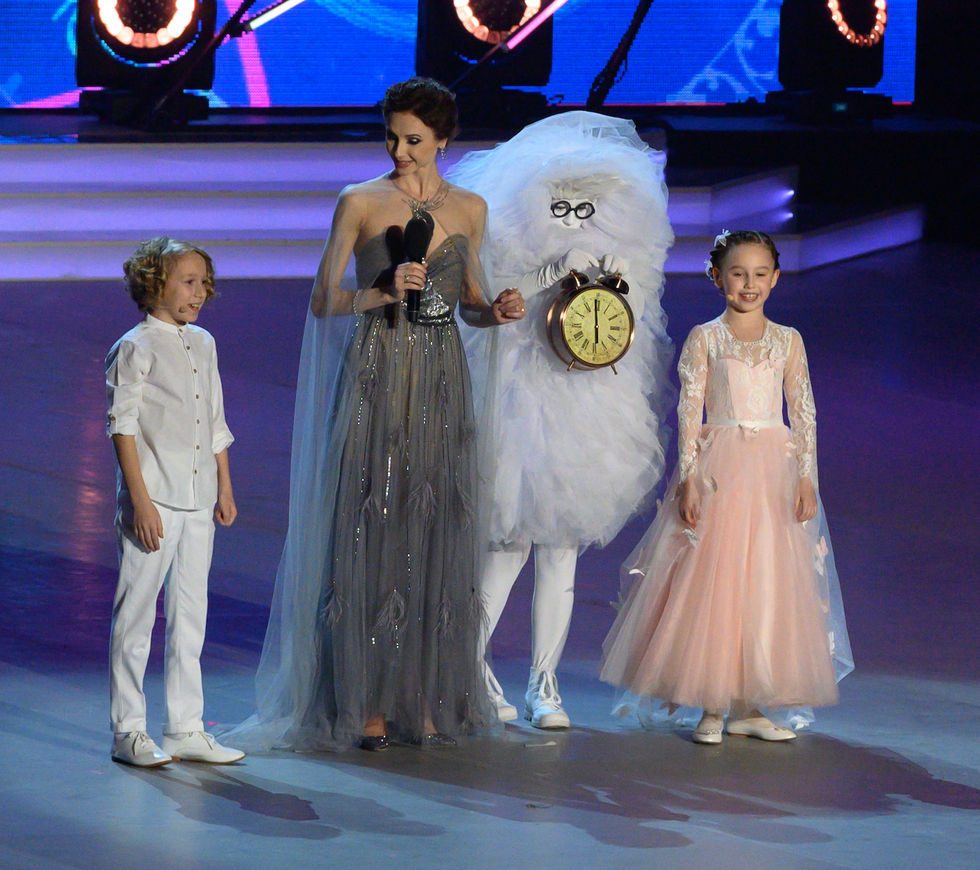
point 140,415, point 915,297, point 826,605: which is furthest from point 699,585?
point 915,297

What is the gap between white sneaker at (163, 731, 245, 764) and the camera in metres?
3.31

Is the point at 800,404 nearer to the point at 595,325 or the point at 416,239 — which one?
the point at 595,325

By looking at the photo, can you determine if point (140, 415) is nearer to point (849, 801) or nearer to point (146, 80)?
point (849, 801)

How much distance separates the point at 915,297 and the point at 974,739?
6471 mm

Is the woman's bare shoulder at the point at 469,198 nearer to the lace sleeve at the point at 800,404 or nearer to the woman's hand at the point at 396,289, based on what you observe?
the woman's hand at the point at 396,289

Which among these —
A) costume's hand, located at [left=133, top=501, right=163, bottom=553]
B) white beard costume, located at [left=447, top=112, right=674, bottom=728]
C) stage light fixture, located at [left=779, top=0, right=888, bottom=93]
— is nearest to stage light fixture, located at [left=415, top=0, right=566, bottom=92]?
stage light fixture, located at [left=779, top=0, right=888, bottom=93]

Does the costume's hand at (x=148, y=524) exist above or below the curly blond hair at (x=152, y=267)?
below

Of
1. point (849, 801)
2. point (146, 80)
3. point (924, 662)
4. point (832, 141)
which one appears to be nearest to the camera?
point (849, 801)

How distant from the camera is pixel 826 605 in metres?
3.69

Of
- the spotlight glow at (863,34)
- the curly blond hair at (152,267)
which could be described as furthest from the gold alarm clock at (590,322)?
the spotlight glow at (863,34)

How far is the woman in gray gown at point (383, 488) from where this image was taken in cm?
344

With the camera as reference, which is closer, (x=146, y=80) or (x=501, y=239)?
(x=501, y=239)

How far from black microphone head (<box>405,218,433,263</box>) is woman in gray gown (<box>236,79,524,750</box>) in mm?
126

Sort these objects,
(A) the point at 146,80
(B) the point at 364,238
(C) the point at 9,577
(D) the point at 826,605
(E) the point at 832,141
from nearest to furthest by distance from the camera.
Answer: (B) the point at 364,238, (D) the point at 826,605, (C) the point at 9,577, (A) the point at 146,80, (E) the point at 832,141
